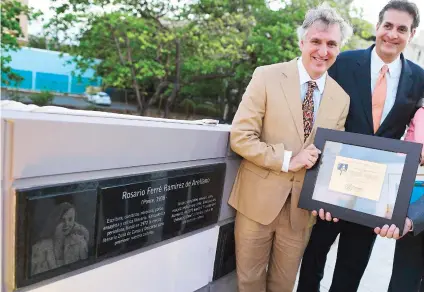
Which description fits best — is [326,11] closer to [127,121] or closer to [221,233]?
[127,121]

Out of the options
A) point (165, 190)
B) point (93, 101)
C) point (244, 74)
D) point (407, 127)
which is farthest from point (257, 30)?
point (93, 101)

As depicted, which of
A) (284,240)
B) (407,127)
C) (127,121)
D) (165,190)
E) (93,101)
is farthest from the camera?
(93,101)

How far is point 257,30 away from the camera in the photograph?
11695 mm

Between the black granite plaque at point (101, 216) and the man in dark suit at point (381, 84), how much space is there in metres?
0.99

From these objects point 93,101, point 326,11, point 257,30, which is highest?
point 257,30

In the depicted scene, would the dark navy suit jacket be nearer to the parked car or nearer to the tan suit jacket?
the tan suit jacket

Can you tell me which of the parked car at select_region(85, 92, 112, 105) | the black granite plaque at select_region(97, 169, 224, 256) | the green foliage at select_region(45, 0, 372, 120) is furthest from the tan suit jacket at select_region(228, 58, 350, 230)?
the parked car at select_region(85, 92, 112, 105)

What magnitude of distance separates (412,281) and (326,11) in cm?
175

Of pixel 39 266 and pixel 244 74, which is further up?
pixel 244 74

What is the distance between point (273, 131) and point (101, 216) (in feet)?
3.48

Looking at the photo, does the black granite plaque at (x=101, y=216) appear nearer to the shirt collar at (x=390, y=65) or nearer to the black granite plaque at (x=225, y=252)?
the black granite plaque at (x=225, y=252)

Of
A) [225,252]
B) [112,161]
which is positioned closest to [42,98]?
[225,252]

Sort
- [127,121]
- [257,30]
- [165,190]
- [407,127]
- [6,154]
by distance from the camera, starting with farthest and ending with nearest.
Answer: [257,30], [407,127], [165,190], [127,121], [6,154]

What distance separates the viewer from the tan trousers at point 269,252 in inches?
91.5
